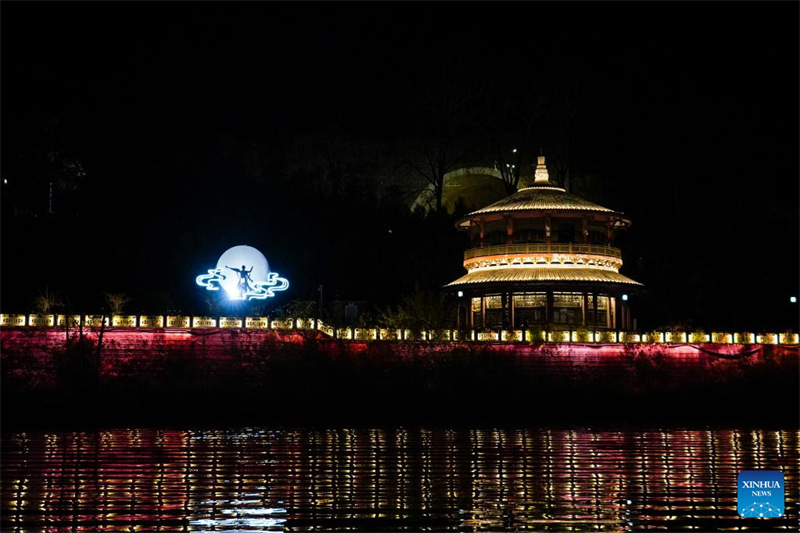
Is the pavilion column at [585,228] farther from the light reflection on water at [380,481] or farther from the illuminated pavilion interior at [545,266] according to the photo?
the light reflection on water at [380,481]

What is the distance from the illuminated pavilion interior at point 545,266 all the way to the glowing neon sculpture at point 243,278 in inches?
446

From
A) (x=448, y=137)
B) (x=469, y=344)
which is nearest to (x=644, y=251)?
(x=448, y=137)

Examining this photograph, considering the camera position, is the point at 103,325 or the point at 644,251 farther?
the point at 644,251

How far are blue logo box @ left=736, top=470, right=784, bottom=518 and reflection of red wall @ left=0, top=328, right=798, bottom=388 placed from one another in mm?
28237

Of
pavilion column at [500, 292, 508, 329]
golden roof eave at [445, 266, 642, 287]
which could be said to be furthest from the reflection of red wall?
pavilion column at [500, 292, 508, 329]

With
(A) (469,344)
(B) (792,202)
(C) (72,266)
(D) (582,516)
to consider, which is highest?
(B) (792,202)

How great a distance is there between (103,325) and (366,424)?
1322cm

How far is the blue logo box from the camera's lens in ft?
76.0

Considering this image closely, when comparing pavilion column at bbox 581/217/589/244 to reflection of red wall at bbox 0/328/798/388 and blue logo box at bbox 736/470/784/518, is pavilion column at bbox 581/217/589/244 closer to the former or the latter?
reflection of red wall at bbox 0/328/798/388

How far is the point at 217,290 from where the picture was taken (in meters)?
60.1

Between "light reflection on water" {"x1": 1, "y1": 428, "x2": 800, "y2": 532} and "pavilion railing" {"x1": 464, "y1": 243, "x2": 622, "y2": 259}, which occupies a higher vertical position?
"pavilion railing" {"x1": 464, "y1": 243, "x2": 622, "y2": 259}

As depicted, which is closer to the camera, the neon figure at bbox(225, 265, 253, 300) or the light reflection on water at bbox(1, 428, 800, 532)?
the light reflection on water at bbox(1, 428, 800, 532)

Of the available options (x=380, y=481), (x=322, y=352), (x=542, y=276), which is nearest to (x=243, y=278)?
(x=322, y=352)

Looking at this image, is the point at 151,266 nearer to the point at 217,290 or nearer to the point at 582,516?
the point at 217,290
